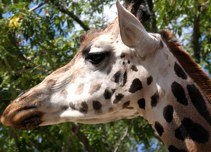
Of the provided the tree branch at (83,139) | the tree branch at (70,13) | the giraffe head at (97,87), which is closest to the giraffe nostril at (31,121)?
the giraffe head at (97,87)

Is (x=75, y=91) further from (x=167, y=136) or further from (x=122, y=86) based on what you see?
(x=167, y=136)

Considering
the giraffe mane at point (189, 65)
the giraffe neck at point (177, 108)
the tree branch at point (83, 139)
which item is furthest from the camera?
the tree branch at point (83, 139)

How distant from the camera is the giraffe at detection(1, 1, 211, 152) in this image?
374 cm

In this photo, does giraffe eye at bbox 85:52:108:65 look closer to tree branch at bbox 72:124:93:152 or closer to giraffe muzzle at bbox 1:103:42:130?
giraffe muzzle at bbox 1:103:42:130

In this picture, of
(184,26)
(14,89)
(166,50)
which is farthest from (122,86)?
(184,26)

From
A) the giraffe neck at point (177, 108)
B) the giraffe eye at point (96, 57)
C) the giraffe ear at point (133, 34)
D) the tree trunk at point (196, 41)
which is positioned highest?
the giraffe ear at point (133, 34)

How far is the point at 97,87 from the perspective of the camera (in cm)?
397

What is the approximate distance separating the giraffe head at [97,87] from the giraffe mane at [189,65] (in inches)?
7.7

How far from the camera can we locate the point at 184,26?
32.5 feet

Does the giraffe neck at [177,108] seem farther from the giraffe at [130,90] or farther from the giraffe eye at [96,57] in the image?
the giraffe eye at [96,57]

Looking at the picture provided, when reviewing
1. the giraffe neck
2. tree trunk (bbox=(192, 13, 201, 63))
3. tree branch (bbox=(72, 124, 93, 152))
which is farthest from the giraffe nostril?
tree trunk (bbox=(192, 13, 201, 63))

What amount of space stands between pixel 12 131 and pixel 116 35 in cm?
387

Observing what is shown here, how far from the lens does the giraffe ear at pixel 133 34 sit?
12.4 feet

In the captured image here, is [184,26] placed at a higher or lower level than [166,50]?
lower
